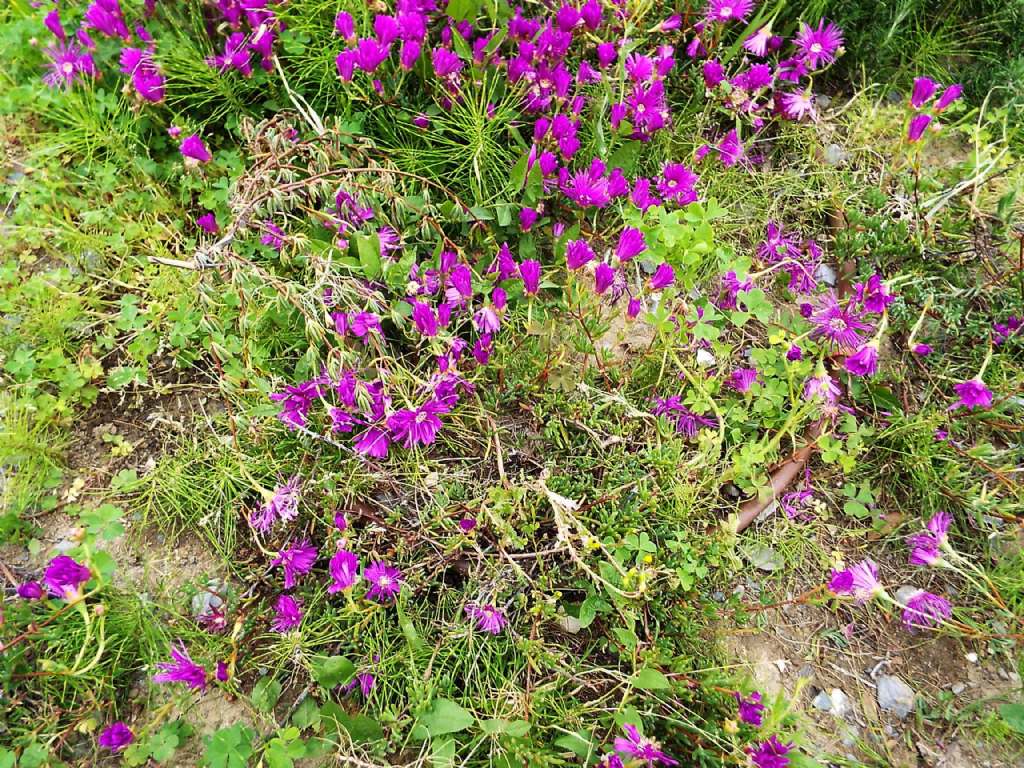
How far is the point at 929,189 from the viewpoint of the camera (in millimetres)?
2410

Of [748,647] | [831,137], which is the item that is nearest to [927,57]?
[831,137]

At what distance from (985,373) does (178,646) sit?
2573mm

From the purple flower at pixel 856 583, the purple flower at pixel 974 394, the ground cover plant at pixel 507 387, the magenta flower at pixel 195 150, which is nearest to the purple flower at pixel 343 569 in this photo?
the ground cover plant at pixel 507 387

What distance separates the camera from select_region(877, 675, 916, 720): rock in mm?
1877

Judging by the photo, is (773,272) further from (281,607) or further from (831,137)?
(281,607)

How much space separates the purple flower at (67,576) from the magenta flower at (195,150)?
1351mm

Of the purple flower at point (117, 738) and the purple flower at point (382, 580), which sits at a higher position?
the purple flower at point (382, 580)

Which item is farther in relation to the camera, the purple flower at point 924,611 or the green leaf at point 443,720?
the purple flower at point 924,611

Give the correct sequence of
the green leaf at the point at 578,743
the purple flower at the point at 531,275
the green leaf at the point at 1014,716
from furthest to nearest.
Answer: the purple flower at the point at 531,275
the green leaf at the point at 1014,716
the green leaf at the point at 578,743

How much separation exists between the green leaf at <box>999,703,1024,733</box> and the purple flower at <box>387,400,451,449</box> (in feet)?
5.47

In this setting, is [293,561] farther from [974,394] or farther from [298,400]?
[974,394]

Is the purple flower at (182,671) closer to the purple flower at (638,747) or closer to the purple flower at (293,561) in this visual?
the purple flower at (293,561)

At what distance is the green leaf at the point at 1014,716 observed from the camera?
176 centimetres

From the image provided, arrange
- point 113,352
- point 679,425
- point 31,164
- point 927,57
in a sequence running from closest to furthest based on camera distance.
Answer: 1. point 679,425
2. point 113,352
3. point 31,164
4. point 927,57
